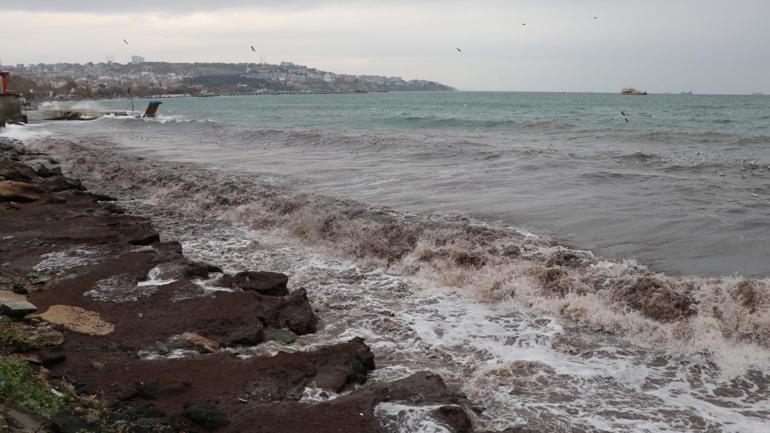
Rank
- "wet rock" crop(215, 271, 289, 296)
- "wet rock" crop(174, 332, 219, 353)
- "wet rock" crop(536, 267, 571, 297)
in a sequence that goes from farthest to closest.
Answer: "wet rock" crop(536, 267, 571, 297) < "wet rock" crop(215, 271, 289, 296) < "wet rock" crop(174, 332, 219, 353)

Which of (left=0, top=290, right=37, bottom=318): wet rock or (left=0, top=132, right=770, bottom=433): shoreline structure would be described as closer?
(left=0, top=132, right=770, bottom=433): shoreline structure

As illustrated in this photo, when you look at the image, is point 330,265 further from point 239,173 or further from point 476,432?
point 239,173

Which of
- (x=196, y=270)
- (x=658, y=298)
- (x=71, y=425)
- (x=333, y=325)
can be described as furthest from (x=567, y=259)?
(x=71, y=425)

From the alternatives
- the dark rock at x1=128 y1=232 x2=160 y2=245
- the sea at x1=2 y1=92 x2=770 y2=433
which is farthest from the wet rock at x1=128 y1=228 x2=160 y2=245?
the sea at x1=2 y1=92 x2=770 y2=433

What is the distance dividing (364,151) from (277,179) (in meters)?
8.58

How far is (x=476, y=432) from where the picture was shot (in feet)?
14.2

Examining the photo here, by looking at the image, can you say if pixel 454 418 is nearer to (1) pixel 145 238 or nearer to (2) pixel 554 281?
(2) pixel 554 281

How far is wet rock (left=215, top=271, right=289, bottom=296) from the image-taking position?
7.38 meters

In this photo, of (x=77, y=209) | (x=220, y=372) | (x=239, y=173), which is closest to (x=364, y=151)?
(x=239, y=173)

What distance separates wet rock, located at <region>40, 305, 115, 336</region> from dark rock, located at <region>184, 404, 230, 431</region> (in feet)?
6.63

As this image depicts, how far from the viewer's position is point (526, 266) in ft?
27.2

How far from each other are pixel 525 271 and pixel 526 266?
0.16 meters

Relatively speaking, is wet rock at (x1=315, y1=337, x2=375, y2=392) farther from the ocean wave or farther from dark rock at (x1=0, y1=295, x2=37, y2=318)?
dark rock at (x1=0, y1=295, x2=37, y2=318)

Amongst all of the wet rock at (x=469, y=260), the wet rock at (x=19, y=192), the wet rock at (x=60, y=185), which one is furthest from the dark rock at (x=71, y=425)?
the wet rock at (x=60, y=185)
